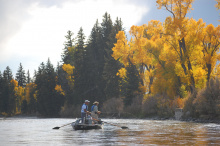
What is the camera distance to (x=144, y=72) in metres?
65.6

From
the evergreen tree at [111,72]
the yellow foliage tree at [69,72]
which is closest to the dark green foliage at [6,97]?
the yellow foliage tree at [69,72]

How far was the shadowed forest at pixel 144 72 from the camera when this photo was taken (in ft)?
152

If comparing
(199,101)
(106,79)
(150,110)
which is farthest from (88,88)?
(199,101)

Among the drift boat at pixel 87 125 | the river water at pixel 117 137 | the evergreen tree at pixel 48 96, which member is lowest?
the river water at pixel 117 137

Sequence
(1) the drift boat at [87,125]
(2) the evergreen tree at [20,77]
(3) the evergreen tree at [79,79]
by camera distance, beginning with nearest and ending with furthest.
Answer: (1) the drift boat at [87,125] < (3) the evergreen tree at [79,79] < (2) the evergreen tree at [20,77]

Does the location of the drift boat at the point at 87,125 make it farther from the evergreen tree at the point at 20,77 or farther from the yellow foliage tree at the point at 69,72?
the evergreen tree at the point at 20,77

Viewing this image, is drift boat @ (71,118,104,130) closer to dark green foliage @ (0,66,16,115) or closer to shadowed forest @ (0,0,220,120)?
shadowed forest @ (0,0,220,120)

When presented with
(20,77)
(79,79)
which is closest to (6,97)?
(20,77)

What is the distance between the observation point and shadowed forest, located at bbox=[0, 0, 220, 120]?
4647 centimetres

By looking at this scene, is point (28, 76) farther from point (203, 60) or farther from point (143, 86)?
point (203, 60)

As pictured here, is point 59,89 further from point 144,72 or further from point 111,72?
point 144,72

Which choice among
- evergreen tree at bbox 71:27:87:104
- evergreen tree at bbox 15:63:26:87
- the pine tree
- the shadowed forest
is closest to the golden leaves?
the shadowed forest

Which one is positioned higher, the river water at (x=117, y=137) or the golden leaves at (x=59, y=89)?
the golden leaves at (x=59, y=89)

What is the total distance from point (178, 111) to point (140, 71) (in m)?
22.8
